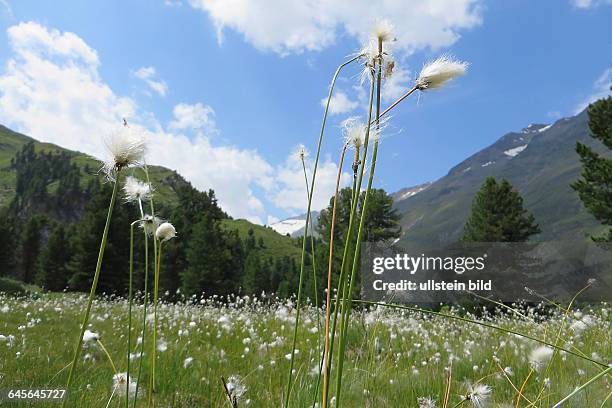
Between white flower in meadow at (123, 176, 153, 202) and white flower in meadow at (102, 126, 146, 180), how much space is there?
50 centimetres

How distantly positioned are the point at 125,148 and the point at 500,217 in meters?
47.3

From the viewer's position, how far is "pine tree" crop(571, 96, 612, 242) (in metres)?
29.6

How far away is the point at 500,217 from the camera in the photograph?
1726 inches

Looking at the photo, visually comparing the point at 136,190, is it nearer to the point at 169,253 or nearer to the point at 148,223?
the point at 148,223

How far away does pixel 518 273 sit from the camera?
1610 inches

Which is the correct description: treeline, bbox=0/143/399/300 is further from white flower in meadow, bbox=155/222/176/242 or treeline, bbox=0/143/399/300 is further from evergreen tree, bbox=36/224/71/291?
white flower in meadow, bbox=155/222/176/242

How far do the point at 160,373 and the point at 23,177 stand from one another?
175577 millimetres

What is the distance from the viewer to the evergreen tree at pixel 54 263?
59844 mm

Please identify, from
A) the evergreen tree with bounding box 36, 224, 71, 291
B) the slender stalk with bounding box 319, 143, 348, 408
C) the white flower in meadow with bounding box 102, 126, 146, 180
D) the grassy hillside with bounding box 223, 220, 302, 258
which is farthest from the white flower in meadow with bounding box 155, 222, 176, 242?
the grassy hillside with bounding box 223, 220, 302, 258

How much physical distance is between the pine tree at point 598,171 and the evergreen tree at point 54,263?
6176 cm

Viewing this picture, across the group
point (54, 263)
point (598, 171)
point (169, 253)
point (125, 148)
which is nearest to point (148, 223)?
point (125, 148)

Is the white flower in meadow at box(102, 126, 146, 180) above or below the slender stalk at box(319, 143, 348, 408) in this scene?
above

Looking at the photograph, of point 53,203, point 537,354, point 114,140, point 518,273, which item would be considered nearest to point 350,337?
point 537,354

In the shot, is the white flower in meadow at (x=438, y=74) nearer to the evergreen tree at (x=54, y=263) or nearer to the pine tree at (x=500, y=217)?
the pine tree at (x=500, y=217)
